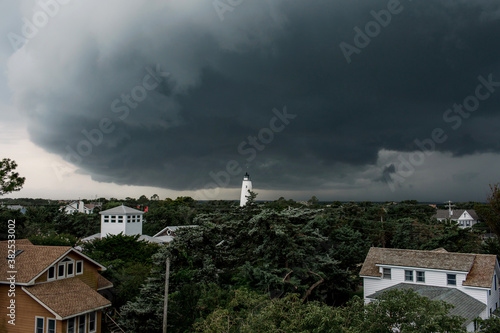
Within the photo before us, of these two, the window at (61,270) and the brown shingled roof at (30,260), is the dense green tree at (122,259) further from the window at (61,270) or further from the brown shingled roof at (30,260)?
the brown shingled roof at (30,260)

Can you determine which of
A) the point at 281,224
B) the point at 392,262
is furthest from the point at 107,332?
the point at 392,262

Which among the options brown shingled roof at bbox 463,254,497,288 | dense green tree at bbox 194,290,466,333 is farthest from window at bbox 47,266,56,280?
brown shingled roof at bbox 463,254,497,288

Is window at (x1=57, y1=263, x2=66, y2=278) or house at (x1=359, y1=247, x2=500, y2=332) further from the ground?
window at (x1=57, y1=263, x2=66, y2=278)

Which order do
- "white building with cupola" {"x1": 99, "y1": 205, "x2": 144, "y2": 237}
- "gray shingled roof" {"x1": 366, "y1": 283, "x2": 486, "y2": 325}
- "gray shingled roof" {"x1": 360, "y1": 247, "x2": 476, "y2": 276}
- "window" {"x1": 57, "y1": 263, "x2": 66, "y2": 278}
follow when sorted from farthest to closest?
1. "white building with cupola" {"x1": 99, "y1": 205, "x2": 144, "y2": 237}
2. "gray shingled roof" {"x1": 360, "y1": 247, "x2": 476, "y2": 276}
3. "gray shingled roof" {"x1": 366, "y1": 283, "x2": 486, "y2": 325}
4. "window" {"x1": 57, "y1": 263, "x2": 66, "y2": 278}

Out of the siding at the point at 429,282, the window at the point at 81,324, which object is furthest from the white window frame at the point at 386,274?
the window at the point at 81,324

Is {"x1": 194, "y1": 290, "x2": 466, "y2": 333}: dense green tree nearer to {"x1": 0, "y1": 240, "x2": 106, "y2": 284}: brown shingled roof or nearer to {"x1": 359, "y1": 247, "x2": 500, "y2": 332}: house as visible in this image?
{"x1": 0, "y1": 240, "x2": 106, "y2": 284}: brown shingled roof

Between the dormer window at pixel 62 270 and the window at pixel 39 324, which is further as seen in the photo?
the dormer window at pixel 62 270

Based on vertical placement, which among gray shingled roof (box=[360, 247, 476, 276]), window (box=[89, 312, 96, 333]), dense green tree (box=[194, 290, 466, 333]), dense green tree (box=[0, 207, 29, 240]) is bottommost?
window (box=[89, 312, 96, 333])

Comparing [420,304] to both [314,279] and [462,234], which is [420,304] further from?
[462,234]

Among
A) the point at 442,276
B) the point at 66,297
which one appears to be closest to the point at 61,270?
the point at 66,297
